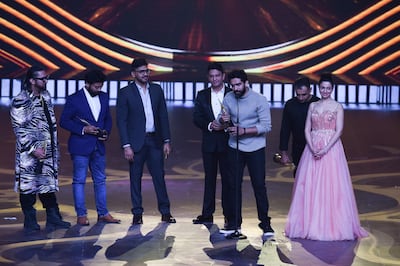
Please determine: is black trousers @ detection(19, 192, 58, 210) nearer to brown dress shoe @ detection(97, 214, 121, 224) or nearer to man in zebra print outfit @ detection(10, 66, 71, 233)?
man in zebra print outfit @ detection(10, 66, 71, 233)

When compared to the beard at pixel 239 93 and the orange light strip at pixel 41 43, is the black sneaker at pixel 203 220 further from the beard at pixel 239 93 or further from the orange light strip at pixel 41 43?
the orange light strip at pixel 41 43

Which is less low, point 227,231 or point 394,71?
point 394,71

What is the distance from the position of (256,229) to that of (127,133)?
1.50 m

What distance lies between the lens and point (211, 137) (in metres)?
8.24

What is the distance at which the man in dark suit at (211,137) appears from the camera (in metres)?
8.20

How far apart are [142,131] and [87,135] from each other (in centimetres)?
51

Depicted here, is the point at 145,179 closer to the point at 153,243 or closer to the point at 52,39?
the point at 153,243

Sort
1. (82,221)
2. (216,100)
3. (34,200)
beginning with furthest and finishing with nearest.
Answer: (216,100)
(82,221)
(34,200)

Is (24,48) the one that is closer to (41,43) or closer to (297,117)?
(41,43)

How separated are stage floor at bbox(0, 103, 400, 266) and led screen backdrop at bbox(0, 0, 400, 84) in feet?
28.7

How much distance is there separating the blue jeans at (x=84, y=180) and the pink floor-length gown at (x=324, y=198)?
5.79 feet

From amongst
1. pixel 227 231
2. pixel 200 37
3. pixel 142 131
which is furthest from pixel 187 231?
pixel 200 37

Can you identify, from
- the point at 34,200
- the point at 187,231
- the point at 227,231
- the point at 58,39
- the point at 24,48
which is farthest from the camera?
the point at 58,39

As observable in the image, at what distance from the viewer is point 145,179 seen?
1072cm
